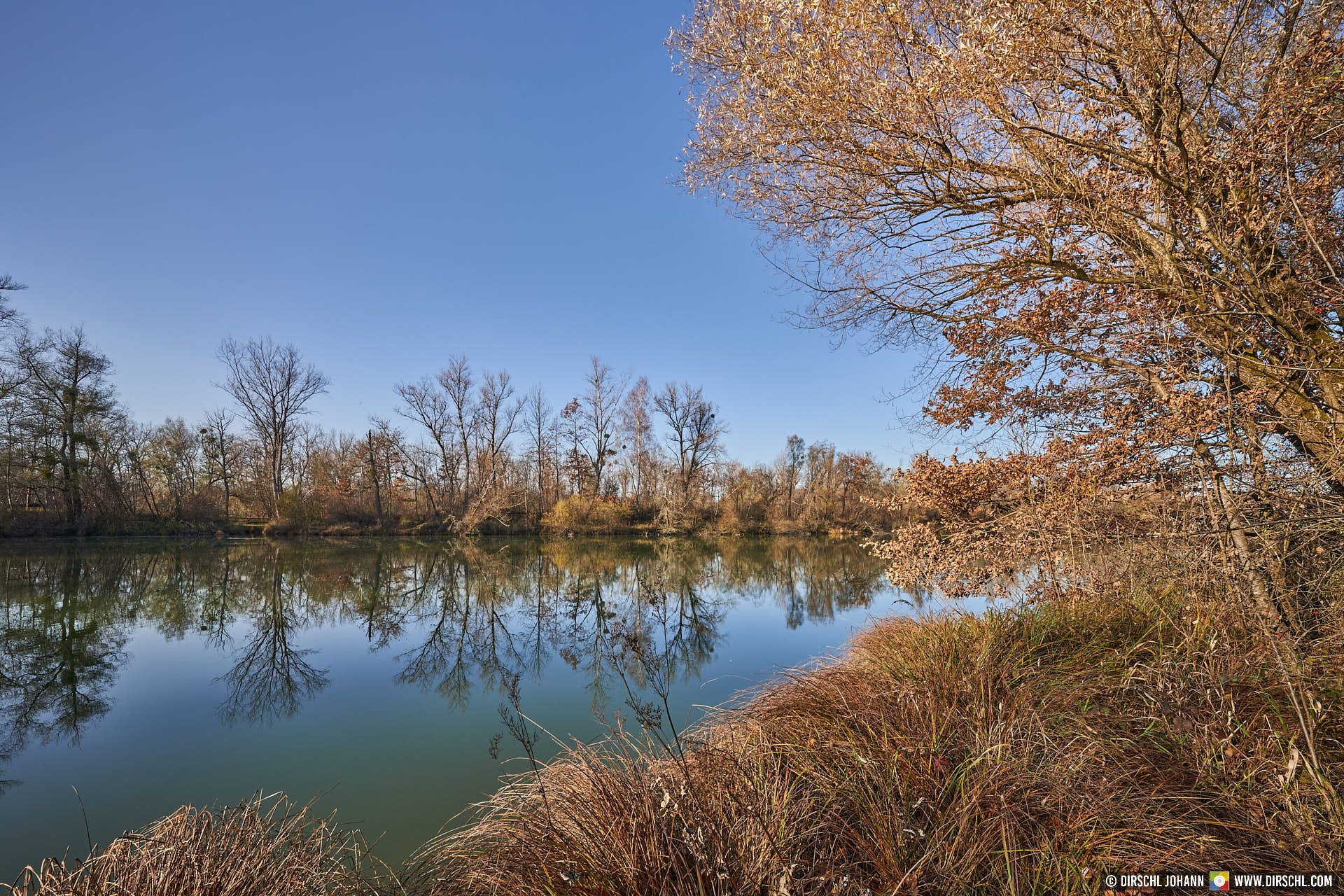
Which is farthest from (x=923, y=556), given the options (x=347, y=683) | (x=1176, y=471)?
(x=347, y=683)

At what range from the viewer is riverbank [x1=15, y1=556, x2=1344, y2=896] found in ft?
6.47

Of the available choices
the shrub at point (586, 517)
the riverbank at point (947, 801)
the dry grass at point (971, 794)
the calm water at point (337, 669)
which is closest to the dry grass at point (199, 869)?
the riverbank at point (947, 801)

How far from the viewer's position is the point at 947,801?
2.45 meters

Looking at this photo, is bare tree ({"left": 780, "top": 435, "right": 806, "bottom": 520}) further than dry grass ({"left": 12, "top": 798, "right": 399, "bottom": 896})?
Yes

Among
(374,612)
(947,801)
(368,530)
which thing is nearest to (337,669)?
(374,612)

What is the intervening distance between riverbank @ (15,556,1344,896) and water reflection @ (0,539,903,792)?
2.16 feet

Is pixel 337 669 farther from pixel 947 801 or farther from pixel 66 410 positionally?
pixel 66 410

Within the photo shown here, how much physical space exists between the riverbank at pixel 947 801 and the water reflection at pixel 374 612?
0.66m

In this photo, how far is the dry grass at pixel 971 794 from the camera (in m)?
1.97

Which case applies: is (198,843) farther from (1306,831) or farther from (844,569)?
(844,569)

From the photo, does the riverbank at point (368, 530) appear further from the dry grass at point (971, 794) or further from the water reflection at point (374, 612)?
the dry grass at point (971, 794)

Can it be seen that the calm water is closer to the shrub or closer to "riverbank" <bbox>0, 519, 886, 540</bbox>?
"riverbank" <bbox>0, 519, 886, 540</bbox>

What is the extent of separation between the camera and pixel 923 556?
5.93 m

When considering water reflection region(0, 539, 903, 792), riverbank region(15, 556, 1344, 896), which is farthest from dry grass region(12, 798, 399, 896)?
water reflection region(0, 539, 903, 792)
